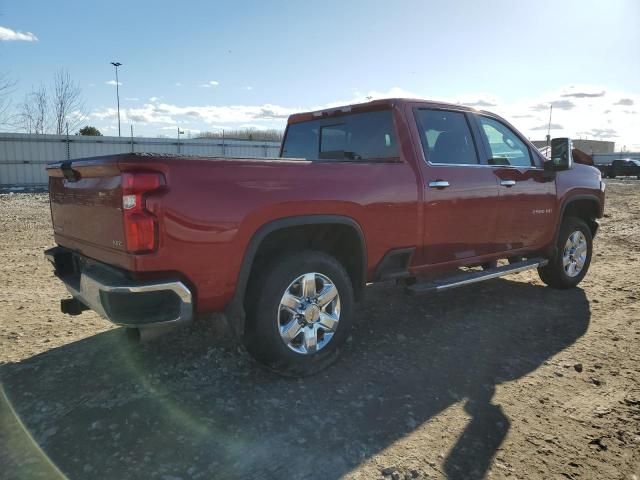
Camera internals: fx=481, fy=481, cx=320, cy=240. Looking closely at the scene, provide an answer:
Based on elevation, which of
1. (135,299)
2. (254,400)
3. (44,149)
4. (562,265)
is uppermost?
(44,149)

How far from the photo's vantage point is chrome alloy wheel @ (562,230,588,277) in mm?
5703

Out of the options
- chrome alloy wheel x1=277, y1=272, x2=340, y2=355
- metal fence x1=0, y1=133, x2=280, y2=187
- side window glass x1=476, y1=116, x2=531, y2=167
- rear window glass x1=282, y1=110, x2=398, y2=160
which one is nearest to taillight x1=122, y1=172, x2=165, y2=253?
chrome alloy wheel x1=277, y1=272, x2=340, y2=355

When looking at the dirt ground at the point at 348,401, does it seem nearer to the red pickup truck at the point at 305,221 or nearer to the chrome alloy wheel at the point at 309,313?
the chrome alloy wheel at the point at 309,313

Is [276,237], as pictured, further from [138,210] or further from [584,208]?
[584,208]

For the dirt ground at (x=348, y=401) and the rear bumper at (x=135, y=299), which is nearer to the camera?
the dirt ground at (x=348, y=401)

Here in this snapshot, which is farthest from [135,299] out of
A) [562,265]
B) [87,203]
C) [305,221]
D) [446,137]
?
[562,265]

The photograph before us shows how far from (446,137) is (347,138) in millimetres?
911

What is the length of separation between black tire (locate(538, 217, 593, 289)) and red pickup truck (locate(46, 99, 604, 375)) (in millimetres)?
437

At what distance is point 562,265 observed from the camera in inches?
222

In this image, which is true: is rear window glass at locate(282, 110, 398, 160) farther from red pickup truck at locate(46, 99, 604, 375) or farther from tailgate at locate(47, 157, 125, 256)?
tailgate at locate(47, 157, 125, 256)

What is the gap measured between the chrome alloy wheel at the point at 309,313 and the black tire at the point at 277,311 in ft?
0.13

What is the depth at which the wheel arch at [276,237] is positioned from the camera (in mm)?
3016

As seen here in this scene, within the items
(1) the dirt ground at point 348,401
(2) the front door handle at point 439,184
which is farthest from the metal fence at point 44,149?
(2) the front door handle at point 439,184

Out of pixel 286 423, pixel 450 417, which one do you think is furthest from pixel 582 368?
pixel 286 423
